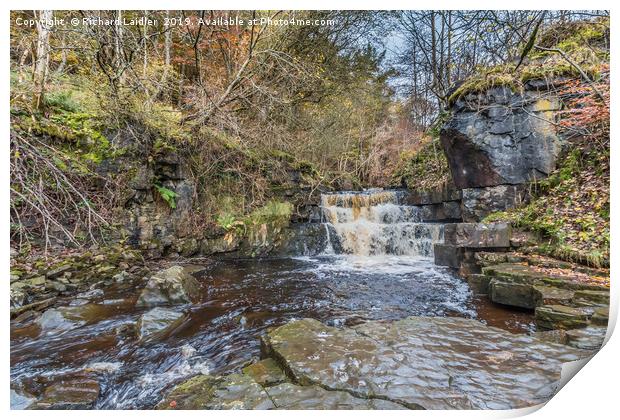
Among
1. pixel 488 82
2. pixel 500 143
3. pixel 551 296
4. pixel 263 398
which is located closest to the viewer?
pixel 263 398

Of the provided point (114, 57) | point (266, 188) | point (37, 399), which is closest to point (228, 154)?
point (266, 188)

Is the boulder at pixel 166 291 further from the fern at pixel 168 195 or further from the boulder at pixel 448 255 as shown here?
the boulder at pixel 448 255

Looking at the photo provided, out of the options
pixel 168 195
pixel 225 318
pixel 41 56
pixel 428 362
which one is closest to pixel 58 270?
pixel 225 318

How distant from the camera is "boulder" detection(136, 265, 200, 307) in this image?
9.34 ft

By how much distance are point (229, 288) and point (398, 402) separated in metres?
2.71

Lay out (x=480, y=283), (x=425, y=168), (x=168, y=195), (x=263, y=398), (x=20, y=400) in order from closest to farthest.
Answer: (x=263, y=398) < (x=20, y=400) < (x=480, y=283) < (x=168, y=195) < (x=425, y=168)

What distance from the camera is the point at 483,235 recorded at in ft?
11.6

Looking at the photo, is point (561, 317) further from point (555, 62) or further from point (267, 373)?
point (555, 62)

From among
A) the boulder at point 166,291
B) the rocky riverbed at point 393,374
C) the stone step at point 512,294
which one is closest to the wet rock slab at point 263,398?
the rocky riverbed at point 393,374

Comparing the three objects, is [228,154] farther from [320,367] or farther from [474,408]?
[474,408]

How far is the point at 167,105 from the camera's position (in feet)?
14.5

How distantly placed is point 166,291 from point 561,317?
3.38 meters

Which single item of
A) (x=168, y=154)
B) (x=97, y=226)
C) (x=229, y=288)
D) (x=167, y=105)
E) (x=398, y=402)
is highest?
(x=167, y=105)

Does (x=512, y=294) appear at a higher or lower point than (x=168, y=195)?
lower
